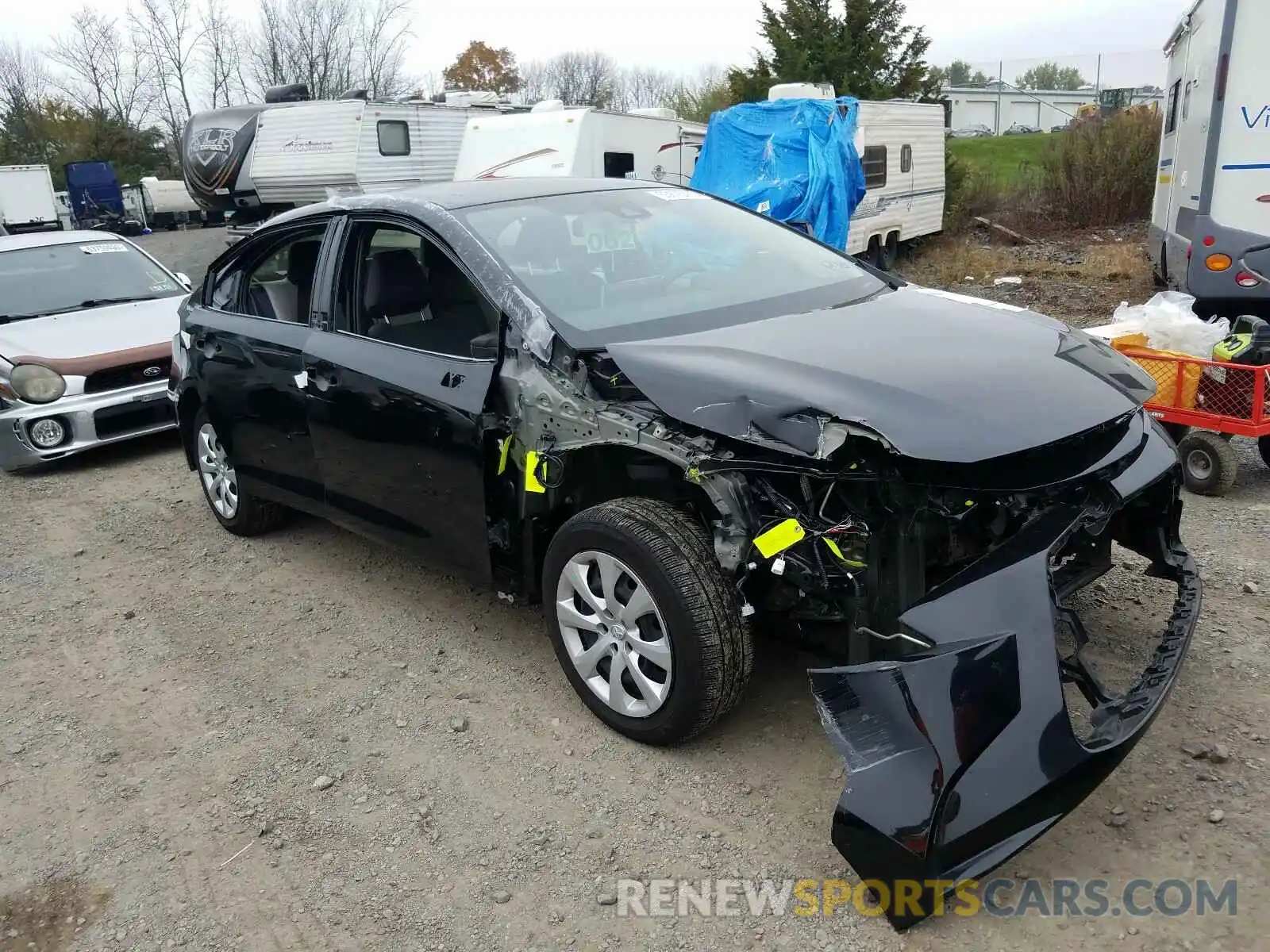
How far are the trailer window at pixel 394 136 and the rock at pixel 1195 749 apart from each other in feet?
46.2

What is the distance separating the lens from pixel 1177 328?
5230 mm

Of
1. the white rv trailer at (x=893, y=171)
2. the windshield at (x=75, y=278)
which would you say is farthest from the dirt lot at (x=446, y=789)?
the white rv trailer at (x=893, y=171)

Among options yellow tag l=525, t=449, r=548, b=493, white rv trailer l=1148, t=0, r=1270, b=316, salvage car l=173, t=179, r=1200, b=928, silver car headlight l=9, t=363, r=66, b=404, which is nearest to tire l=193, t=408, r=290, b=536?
salvage car l=173, t=179, r=1200, b=928

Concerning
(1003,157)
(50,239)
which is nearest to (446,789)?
(50,239)

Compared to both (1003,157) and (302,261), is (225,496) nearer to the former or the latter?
(302,261)

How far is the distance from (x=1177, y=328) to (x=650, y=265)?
321 centimetres

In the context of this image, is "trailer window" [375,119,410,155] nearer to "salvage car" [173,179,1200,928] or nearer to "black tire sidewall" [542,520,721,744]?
"salvage car" [173,179,1200,928]

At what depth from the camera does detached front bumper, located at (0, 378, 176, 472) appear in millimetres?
6602

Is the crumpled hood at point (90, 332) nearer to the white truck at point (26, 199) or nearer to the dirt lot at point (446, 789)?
the dirt lot at point (446, 789)

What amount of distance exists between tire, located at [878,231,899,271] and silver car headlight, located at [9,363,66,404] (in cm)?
1096

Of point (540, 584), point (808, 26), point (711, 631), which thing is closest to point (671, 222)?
point (540, 584)

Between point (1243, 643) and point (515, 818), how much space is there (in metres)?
2.62

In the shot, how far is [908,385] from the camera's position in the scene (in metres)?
2.71

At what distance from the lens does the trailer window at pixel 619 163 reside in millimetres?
12727
